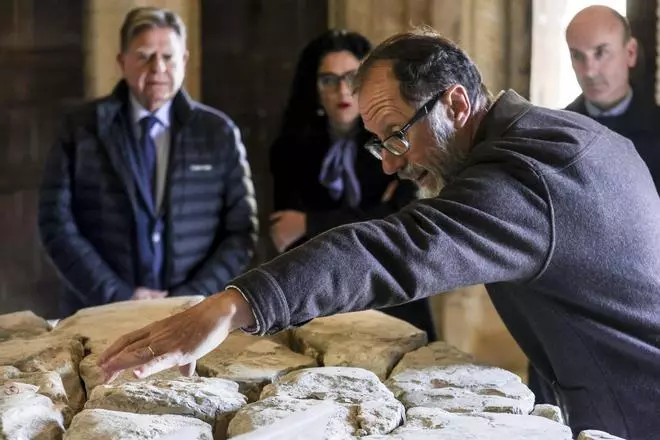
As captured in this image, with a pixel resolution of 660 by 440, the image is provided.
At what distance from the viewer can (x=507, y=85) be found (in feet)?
16.1

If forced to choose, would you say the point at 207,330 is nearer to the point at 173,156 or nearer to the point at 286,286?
the point at 286,286

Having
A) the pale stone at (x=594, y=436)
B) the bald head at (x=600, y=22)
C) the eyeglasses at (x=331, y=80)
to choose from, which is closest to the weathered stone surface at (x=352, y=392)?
the pale stone at (x=594, y=436)

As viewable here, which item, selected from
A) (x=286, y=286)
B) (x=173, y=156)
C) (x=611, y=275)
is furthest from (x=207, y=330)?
(x=173, y=156)

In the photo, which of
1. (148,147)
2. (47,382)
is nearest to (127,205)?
(148,147)

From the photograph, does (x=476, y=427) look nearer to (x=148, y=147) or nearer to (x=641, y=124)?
(x=641, y=124)

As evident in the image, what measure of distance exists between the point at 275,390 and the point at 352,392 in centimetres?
18

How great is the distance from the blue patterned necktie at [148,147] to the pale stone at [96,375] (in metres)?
1.17

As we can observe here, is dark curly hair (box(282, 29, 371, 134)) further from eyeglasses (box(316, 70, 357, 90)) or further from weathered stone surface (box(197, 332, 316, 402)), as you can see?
weathered stone surface (box(197, 332, 316, 402))

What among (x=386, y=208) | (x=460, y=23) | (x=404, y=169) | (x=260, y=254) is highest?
(x=460, y=23)

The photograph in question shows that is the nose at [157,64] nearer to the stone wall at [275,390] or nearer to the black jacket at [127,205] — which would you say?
the black jacket at [127,205]

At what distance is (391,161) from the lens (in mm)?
2643

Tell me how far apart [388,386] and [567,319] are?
0.49 m

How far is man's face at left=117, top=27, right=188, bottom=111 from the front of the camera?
384 centimetres

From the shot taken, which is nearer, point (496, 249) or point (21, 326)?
point (496, 249)
